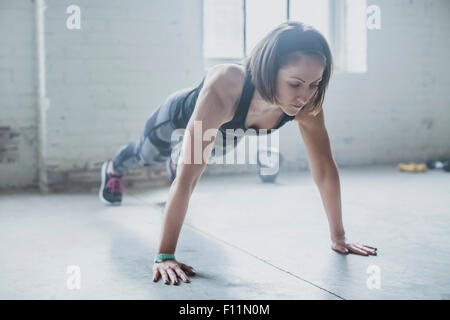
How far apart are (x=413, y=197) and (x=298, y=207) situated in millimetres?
821

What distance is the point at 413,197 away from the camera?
10.5ft

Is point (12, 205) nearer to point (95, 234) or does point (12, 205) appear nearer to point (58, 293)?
point (95, 234)

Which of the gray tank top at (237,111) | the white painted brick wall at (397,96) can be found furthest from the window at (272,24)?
the gray tank top at (237,111)

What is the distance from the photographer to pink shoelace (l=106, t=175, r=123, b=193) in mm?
3076

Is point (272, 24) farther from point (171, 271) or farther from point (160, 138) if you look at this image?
point (171, 271)

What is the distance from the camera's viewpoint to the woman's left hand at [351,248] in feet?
6.48

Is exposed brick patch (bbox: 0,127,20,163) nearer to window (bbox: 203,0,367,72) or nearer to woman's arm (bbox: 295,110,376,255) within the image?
Result: window (bbox: 203,0,367,72)

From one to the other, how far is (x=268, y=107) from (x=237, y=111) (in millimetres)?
141

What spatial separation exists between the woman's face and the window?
2659 mm

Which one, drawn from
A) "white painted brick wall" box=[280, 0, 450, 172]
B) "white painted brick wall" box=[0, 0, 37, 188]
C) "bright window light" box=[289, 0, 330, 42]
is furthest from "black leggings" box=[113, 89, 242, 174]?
"bright window light" box=[289, 0, 330, 42]

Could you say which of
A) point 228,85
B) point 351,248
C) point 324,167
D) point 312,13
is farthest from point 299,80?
point 312,13

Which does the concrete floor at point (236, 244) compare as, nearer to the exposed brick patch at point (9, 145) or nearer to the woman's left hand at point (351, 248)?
the woman's left hand at point (351, 248)

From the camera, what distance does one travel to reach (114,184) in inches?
122

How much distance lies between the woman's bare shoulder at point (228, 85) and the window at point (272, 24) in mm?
2463
